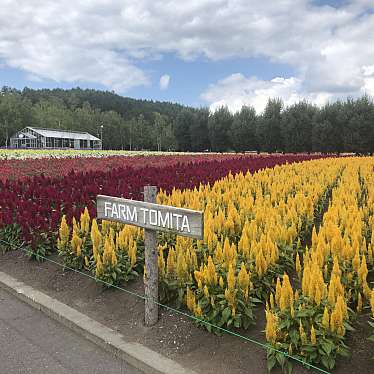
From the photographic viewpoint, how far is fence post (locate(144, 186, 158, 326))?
3.56m

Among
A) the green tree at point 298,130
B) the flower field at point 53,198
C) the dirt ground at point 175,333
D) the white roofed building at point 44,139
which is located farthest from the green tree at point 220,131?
the dirt ground at point 175,333

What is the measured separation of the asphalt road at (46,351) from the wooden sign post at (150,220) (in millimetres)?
549

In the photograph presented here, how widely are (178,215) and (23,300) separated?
90.8 inches

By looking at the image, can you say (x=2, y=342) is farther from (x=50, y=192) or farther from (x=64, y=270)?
(x=50, y=192)

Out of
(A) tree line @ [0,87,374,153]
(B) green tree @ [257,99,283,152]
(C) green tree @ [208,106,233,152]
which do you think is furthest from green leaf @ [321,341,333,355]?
(C) green tree @ [208,106,233,152]

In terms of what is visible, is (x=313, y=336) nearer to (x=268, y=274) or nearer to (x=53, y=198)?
(x=268, y=274)

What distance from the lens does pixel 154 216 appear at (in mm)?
3385

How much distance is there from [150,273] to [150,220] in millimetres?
504

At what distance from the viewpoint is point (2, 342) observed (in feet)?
11.5

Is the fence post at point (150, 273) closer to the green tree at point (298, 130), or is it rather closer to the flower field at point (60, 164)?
the flower field at point (60, 164)

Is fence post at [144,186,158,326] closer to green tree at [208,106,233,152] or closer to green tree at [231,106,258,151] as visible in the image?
green tree at [231,106,258,151]

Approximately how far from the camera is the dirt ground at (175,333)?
9.63 feet

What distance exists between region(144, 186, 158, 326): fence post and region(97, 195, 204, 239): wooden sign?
0.13 m

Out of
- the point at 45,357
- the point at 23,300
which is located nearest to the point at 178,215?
the point at 45,357
